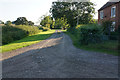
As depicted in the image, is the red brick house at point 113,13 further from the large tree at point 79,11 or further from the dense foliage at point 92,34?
the large tree at point 79,11

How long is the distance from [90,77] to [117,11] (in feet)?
61.4

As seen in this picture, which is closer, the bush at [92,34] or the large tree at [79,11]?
the bush at [92,34]

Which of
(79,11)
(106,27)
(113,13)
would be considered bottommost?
(106,27)

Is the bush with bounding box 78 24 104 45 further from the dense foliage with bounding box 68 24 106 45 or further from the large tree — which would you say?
the large tree

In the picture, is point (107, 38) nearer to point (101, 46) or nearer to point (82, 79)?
point (101, 46)

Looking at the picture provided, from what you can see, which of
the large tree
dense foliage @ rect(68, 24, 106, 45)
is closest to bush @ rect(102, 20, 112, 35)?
dense foliage @ rect(68, 24, 106, 45)

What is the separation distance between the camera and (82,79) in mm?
4551

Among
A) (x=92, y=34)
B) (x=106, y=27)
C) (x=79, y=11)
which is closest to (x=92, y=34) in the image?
(x=92, y=34)

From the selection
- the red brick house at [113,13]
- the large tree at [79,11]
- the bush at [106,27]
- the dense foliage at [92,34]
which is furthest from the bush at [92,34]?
the large tree at [79,11]

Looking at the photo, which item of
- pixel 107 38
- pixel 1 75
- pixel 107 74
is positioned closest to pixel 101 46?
pixel 107 38

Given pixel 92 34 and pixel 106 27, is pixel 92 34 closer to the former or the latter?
pixel 92 34

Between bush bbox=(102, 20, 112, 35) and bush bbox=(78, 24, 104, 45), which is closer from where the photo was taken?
bush bbox=(78, 24, 104, 45)

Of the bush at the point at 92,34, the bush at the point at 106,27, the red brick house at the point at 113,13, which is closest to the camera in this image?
the bush at the point at 92,34

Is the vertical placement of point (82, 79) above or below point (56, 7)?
below
